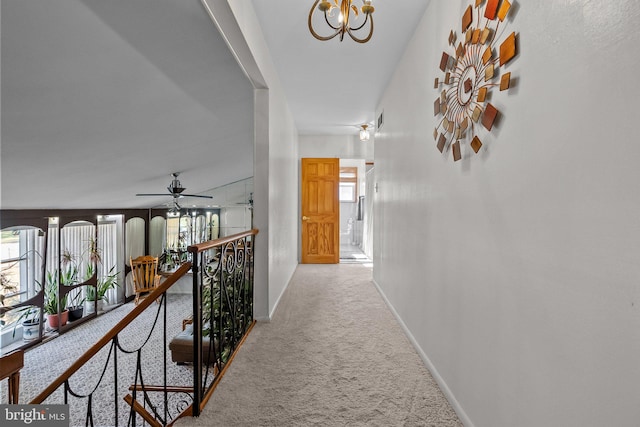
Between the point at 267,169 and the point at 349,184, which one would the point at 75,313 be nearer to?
the point at 267,169

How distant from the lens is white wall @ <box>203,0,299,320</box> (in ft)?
6.70

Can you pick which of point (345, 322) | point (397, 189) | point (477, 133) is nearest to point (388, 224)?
point (397, 189)

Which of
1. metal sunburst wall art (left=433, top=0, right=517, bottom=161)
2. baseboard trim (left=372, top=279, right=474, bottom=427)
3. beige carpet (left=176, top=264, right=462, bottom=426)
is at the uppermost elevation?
metal sunburst wall art (left=433, top=0, right=517, bottom=161)

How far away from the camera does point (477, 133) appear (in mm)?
1491

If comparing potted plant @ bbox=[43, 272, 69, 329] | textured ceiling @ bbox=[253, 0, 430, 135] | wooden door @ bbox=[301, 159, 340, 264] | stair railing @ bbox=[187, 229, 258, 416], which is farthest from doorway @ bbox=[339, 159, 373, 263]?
potted plant @ bbox=[43, 272, 69, 329]

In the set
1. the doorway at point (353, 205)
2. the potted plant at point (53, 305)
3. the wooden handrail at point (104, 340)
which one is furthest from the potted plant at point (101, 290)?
the wooden handrail at point (104, 340)

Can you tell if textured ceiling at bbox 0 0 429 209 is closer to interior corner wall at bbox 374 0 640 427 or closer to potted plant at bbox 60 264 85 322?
potted plant at bbox 60 264 85 322

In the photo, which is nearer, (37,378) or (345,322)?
(345,322)

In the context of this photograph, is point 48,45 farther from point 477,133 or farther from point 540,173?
point 540,173

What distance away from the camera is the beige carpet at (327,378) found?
163 centimetres

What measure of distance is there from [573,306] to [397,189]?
2.25m

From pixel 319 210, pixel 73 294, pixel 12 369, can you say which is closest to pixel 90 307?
pixel 73 294

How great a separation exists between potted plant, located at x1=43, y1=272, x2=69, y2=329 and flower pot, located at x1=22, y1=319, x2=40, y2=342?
25 centimetres

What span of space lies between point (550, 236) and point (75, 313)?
6.99 m
